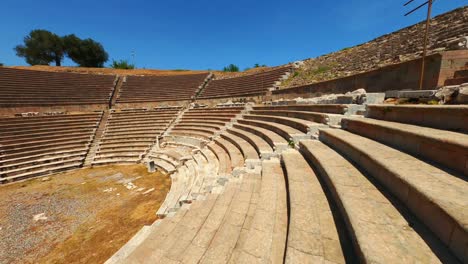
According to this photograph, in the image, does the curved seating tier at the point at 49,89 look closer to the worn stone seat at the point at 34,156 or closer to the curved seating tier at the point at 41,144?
the curved seating tier at the point at 41,144

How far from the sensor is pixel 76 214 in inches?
234

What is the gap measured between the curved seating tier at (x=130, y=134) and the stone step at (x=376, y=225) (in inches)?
463

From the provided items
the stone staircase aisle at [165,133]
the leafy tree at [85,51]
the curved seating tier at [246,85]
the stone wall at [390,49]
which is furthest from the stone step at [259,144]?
the leafy tree at [85,51]

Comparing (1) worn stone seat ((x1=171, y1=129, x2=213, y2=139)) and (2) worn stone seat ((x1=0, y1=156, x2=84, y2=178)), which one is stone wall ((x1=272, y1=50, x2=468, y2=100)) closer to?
(1) worn stone seat ((x1=171, y1=129, x2=213, y2=139))

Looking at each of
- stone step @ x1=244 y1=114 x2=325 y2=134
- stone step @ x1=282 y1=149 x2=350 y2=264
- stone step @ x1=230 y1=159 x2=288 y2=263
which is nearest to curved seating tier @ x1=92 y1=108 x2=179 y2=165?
stone step @ x1=244 y1=114 x2=325 y2=134

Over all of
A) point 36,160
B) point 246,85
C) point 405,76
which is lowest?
point 36,160

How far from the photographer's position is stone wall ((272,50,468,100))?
4.80 metres

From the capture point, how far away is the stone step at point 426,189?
1270 mm

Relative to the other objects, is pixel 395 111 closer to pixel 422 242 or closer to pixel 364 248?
pixel 422 242

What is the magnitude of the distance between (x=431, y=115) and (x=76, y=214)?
9705 mm

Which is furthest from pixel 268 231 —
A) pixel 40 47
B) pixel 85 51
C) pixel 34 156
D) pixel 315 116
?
pixel 40 47

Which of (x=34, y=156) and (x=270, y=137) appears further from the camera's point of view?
(x=34, y=156)

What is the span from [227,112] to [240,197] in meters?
10.1

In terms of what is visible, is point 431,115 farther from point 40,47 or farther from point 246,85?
point 40,47
